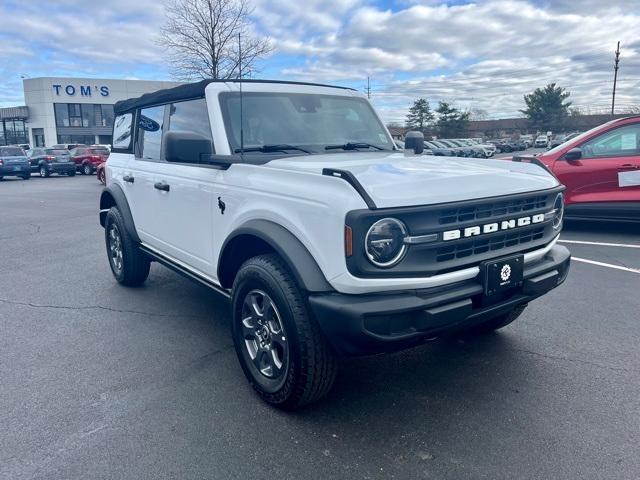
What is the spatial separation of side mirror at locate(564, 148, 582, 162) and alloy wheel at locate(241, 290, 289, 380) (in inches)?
263

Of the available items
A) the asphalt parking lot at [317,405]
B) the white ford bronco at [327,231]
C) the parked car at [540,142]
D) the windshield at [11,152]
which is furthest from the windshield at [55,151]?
the parked car at [540,142]

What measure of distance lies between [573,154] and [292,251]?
679 centimetres

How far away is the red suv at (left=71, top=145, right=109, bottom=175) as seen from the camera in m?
28.7

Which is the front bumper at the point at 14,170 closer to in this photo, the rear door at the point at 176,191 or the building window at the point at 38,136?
the rear door at the point at 176,191

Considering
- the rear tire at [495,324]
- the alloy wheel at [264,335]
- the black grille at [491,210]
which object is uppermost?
the black grille at [491,210]

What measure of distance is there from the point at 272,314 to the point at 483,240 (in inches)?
50.5

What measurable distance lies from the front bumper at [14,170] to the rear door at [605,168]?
82.8ft

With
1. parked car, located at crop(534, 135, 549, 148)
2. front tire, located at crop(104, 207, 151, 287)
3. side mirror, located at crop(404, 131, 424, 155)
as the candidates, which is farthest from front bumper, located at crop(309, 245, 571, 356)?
parked car, located at crop(534, 135, 549, 148)

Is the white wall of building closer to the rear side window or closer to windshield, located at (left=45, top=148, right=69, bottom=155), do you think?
windshield, located at (left=45, top=148, right=69, bottom=155)

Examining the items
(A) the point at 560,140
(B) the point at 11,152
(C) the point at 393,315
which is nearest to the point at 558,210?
(C) the point at 393,315

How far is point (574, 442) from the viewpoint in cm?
271

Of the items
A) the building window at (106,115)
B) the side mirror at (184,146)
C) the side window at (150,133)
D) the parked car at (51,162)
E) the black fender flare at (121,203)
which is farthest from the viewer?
the building window at (106,115)

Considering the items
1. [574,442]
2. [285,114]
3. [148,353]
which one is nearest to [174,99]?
[285,114]

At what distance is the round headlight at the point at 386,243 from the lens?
2514 mm
